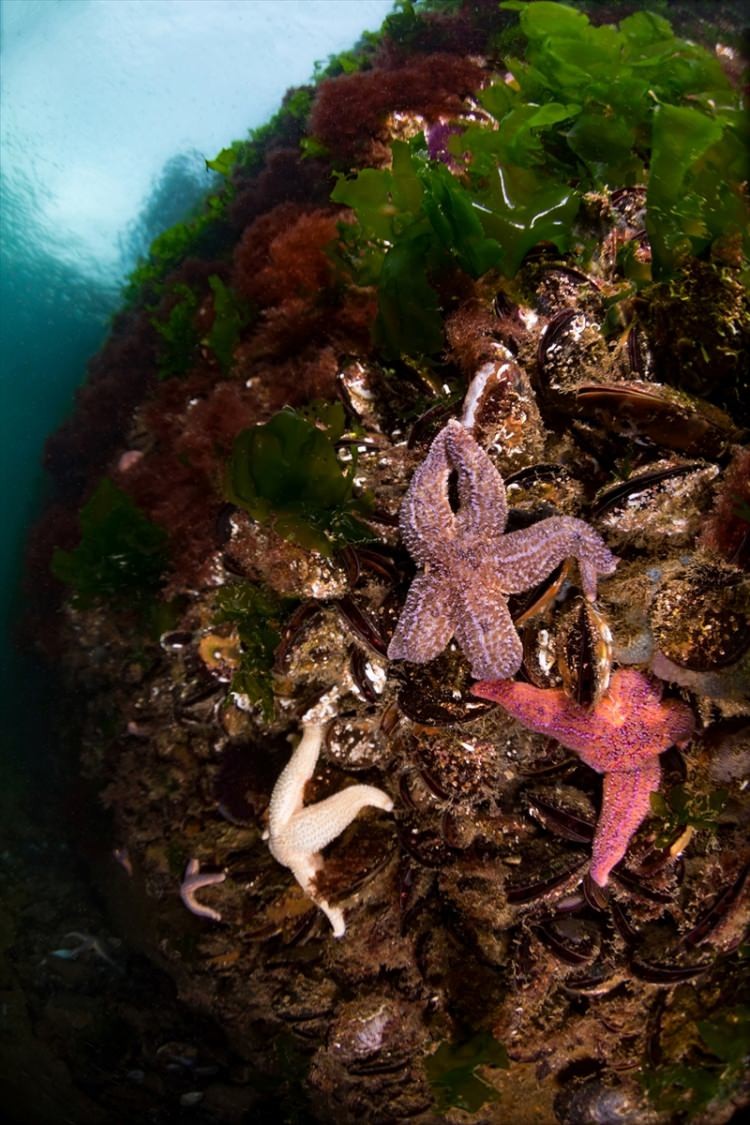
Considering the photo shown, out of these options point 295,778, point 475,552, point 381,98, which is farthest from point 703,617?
point 381,98

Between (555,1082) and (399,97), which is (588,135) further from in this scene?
(555,1082)

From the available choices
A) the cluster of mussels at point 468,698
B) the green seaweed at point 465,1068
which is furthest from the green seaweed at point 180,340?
the green seaweed at point 465,1068

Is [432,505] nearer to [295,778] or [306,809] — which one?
[295,778]

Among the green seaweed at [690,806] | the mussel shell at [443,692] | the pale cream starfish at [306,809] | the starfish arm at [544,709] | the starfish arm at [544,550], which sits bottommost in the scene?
the green seaweed at [690,806]

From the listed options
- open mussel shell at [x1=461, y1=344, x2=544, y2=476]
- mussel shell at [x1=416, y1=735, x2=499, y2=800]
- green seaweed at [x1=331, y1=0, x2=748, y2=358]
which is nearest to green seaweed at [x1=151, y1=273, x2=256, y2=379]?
green seaweed at [x1=331, y1=0, x2=748, y2=358]

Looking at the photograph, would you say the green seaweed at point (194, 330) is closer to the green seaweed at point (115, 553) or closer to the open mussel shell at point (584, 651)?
the green seaweed at point (115, 553)

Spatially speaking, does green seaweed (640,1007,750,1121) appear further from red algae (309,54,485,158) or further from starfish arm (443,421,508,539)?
red algae (309,54,485,158)
